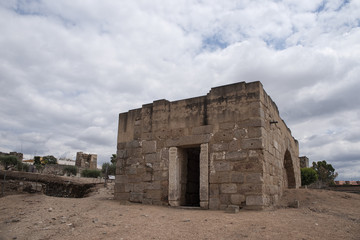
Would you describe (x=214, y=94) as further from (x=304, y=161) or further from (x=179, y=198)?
(x=304, y=161)

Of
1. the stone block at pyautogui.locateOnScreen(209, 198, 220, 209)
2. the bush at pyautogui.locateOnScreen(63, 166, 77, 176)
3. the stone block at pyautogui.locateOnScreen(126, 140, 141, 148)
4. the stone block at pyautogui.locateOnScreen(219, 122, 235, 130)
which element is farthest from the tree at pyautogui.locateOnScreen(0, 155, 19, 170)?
the stone block at pyautogui.locateOnScreen(219, 122, 235, 130)

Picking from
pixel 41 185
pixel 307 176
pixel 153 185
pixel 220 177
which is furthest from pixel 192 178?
pixel 307 176

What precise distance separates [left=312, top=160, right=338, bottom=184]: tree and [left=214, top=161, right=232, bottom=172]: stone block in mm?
30615

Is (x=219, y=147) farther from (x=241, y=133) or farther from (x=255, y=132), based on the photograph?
(x=255, y=132)

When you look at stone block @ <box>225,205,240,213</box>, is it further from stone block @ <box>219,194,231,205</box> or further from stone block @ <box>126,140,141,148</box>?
stone block @ <box>126,140,141,148</box>

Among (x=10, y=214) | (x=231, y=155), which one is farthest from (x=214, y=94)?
(x=10, y=214)

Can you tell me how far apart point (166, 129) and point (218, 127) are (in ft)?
6.11

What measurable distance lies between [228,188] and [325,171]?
32.1 meters

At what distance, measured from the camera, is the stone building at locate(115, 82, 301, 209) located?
7.71 meters

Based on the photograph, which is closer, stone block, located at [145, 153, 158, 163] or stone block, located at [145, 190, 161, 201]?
stone block, located at [145, 190, 161, 201]

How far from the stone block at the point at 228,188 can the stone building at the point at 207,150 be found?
26 mm

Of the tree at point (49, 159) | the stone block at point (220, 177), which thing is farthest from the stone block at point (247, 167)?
the tree at point (49, 159)

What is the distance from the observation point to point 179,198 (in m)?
8.76

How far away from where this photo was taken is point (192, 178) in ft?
34.8
